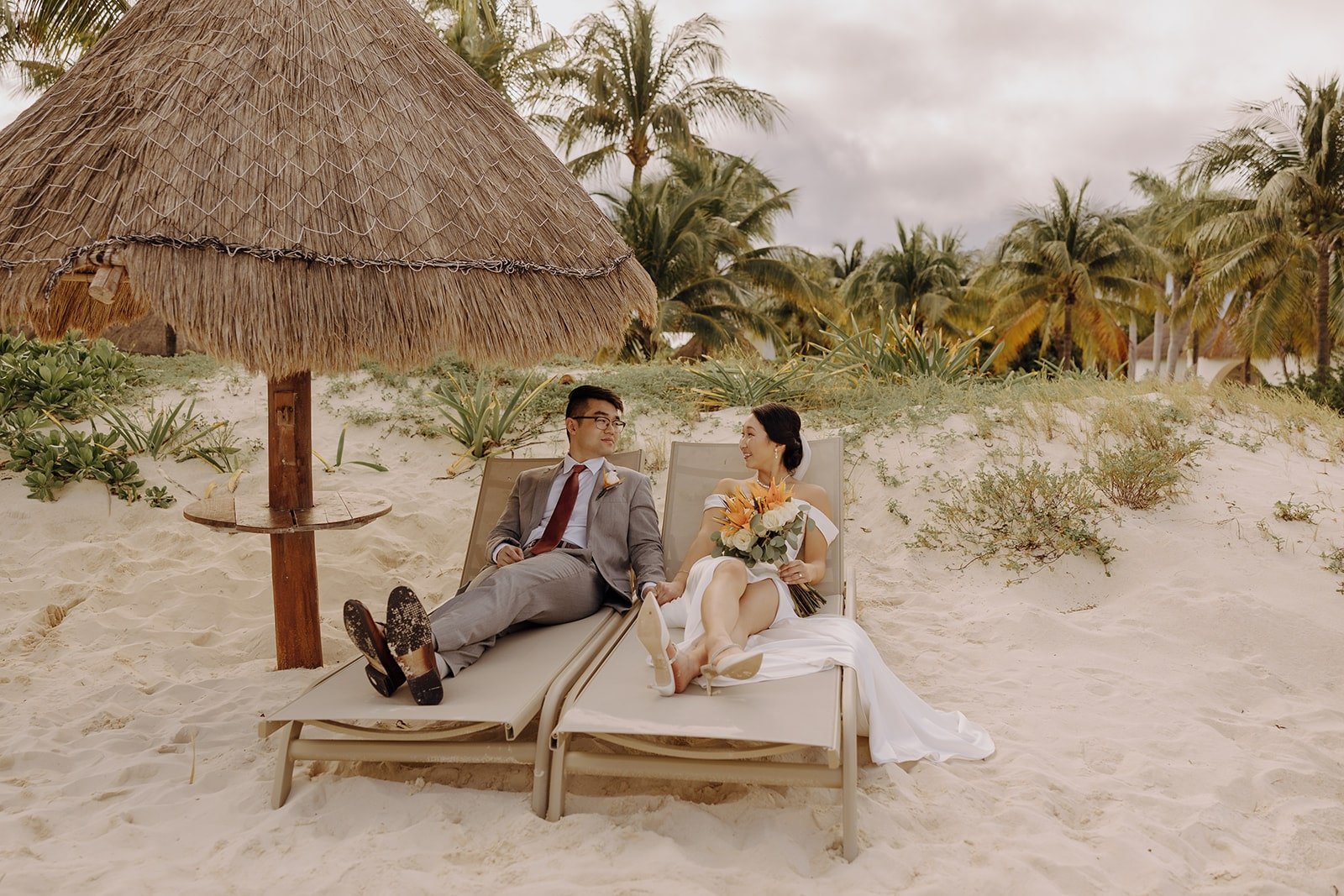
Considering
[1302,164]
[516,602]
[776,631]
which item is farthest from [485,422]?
[1302,164]

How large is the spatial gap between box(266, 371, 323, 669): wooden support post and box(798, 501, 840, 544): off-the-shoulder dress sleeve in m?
2.28

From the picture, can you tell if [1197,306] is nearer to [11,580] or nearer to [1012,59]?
[1012,59]

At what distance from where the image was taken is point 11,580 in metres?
5.63

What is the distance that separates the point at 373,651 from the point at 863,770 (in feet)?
6.05

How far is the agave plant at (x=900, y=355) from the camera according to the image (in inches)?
353

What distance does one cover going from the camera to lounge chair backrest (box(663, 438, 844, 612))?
4691 millimetres

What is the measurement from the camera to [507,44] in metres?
18.8

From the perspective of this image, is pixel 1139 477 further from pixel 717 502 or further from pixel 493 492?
pixel 493 492

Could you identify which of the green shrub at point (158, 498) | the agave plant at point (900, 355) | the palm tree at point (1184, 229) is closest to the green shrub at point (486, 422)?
the green shrub at point (158, 498)

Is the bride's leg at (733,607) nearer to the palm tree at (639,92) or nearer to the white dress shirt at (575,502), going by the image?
the white dress shirt at (575,502)

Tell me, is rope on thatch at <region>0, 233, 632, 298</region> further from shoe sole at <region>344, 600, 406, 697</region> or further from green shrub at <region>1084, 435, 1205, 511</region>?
green shrub at <region>1084, 435, 1205, 511</region>

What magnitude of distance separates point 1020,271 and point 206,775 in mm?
29560

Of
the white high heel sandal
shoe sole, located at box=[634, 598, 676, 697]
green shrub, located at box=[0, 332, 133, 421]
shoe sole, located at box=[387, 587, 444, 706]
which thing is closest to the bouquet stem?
the white high heel sandal

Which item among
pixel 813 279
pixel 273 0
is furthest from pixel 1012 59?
pixel 813 279
